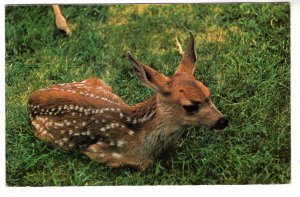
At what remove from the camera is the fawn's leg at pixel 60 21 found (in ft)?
23.3

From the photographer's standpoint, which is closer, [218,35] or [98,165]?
[98,165]

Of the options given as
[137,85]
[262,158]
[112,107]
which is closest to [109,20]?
[137,85]

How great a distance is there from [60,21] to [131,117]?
1.45 m

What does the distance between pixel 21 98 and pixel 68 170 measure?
751mm

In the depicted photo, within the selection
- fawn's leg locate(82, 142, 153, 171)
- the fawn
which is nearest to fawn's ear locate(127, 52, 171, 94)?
the fawn

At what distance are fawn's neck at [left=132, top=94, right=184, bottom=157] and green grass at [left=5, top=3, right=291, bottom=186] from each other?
16 cm

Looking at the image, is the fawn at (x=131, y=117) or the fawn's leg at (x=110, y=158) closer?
the fawn at (x=131, y=117)

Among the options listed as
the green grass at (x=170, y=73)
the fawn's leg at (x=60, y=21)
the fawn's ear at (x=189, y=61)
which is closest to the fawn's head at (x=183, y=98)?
the fawn's ear at (x=189, y=61)

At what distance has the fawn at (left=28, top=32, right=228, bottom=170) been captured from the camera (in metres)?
5.93

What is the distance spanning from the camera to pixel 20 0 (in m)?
6.59

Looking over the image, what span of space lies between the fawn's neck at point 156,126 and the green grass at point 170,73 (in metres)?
0.16

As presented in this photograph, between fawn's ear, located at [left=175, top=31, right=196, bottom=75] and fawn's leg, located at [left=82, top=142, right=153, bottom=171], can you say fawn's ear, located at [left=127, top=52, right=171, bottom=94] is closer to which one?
fawn's ear, located at [left=175, top=31, right=196, bottom=75]

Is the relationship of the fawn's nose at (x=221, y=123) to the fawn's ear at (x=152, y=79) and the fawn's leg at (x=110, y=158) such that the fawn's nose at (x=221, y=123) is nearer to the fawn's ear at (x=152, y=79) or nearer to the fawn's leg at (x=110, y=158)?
the fawn's ear at (x=152, y=79)
